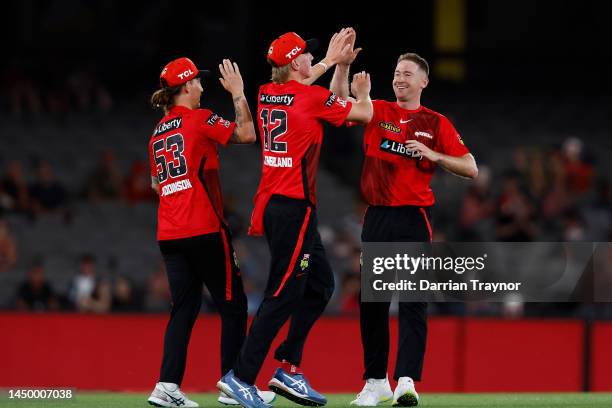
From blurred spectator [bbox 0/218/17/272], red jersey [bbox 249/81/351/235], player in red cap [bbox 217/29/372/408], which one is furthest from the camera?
blurred spectator [bbox 0/218/17/272]

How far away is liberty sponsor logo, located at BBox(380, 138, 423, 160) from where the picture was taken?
30.2 feet

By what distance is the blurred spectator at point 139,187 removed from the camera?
60.7 ft

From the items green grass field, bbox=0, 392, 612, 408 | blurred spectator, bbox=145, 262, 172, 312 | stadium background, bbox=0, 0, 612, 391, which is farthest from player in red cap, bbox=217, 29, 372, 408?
blurred spectator, bbox=145, 262, 172, 312

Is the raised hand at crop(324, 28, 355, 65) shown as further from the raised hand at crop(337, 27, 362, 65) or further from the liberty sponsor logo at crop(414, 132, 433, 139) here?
the liberty sponsor logo at crop(414, 132, 433, 139)

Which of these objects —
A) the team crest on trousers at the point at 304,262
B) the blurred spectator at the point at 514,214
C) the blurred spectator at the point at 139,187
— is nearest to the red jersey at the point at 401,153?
the team crest on trousers at the point at 304,262

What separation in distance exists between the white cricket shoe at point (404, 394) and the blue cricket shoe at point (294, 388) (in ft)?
1.74

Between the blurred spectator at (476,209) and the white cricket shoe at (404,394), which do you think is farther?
the blurred spectator at (476,209)

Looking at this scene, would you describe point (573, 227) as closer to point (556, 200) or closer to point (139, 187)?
point (556, 200)

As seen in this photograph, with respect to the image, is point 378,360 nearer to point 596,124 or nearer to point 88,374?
point 88,374

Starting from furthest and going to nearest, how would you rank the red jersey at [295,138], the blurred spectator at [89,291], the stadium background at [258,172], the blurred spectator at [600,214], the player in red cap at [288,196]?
1. the blurred spectator at [600,214]
2. the blurred spectator at [89,291]
3. the stadium background at [258,172]
4. the red jersey at [295,138]
5. the player in red cap at [288,196]

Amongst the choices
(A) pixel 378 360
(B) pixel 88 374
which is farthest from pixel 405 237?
(B) pixel 88 374

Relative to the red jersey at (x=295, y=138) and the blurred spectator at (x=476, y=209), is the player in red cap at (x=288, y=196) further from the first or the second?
the blurred spectator at (x=476, y=209)

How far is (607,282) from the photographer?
12750 mm

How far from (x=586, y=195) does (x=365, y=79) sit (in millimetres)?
10403
